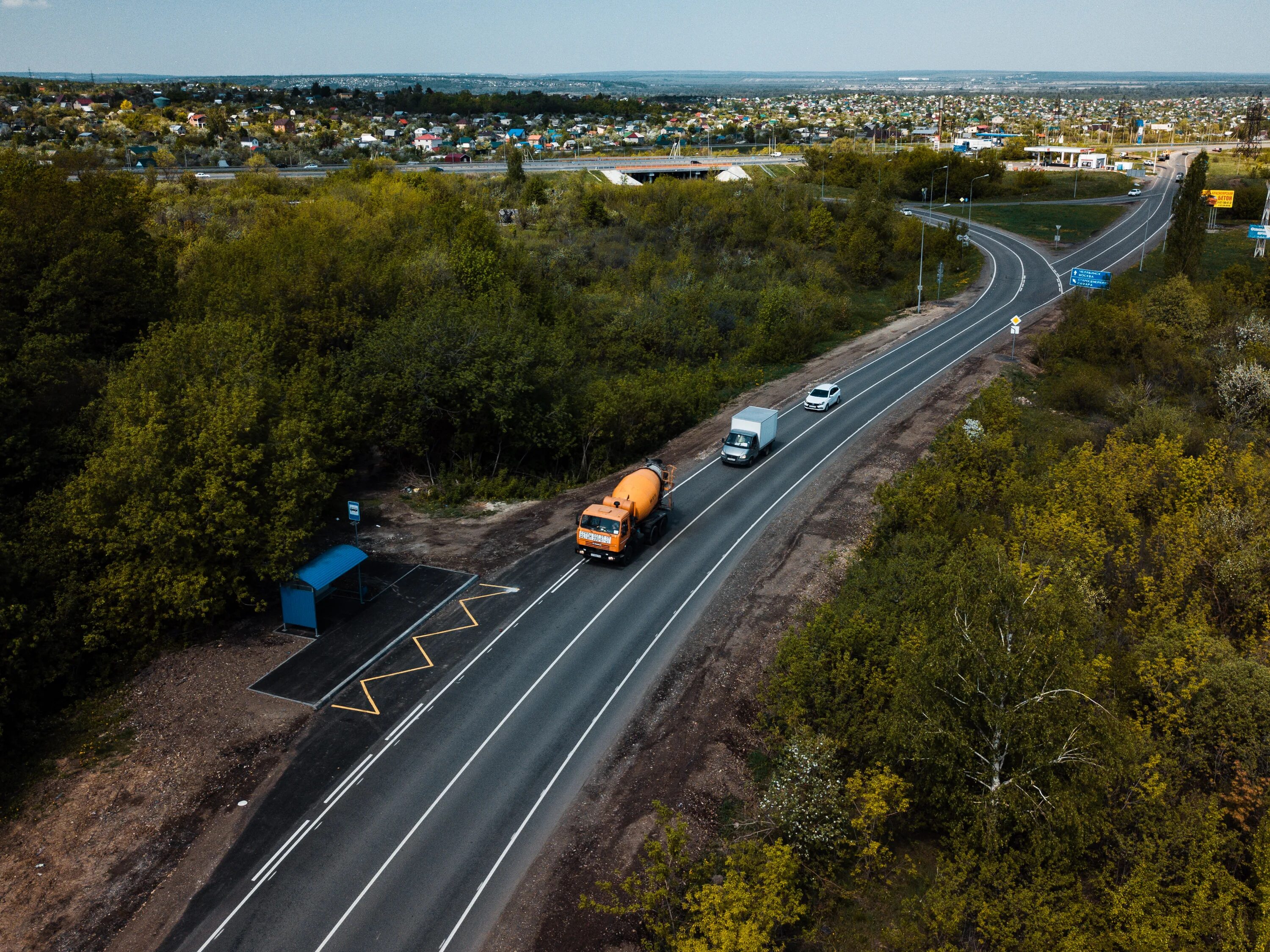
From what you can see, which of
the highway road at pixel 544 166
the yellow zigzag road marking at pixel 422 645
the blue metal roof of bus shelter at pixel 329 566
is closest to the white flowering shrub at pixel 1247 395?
the yellow zigzag road marking at pixel 422 645

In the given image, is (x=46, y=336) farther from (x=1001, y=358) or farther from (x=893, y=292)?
(x=893, y=292)

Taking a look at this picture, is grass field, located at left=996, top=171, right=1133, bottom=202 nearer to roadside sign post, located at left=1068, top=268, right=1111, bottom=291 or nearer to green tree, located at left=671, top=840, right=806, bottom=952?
roadside sign post, located at left=1068, top=268, right=1111, bottom=291

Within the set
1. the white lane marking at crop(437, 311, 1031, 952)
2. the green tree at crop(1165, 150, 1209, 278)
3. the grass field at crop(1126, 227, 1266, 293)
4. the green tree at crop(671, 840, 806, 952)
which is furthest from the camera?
the grass field at crop(1126, 227, 1266, 293)

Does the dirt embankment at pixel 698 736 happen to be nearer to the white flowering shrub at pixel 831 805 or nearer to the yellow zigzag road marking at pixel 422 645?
the white flowering shrub at pixel 831 805

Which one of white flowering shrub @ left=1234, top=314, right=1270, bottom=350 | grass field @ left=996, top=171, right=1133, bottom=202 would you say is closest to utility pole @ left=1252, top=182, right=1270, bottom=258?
grass field @ left=996, top=171, right=1133, bottom=202

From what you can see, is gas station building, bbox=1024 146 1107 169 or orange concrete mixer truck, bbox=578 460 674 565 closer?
orange concrete mixer truck, bbox=578 460 674 565

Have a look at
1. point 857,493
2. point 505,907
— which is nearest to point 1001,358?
point 857,493
